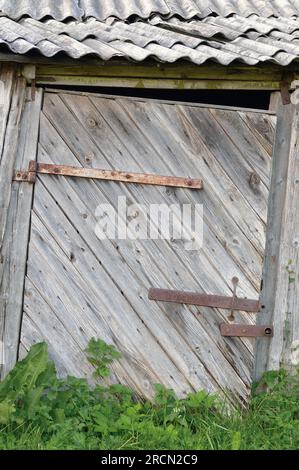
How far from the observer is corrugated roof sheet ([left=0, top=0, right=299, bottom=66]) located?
5184 mm

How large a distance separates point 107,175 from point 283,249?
4.64 feet

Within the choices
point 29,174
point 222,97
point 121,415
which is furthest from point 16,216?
point 222,97

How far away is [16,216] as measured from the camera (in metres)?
5.49

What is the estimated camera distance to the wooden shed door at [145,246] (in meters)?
5.54

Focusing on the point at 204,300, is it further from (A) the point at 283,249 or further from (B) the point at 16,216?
(B) the point at 16,216

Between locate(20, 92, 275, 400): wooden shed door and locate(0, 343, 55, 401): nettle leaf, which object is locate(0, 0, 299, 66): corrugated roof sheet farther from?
locate(0, 343, 55, 401): nettle leaf

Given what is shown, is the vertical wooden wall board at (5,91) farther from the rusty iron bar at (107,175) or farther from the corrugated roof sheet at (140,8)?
the corrugated roof sheet at (140,8)

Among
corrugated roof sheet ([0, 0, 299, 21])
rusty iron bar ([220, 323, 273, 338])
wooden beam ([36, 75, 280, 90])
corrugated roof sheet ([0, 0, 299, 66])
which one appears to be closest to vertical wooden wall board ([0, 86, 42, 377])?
wooden beam ([36, 75, 280, 90])

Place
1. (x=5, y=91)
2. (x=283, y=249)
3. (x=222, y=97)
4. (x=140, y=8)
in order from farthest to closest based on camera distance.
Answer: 1. (x=222, y=97)
2. (x=140, y=8)
3. (x=283, y=249)
4. (x=5, y=91)

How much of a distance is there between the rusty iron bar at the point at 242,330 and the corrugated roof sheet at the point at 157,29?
6.13ft

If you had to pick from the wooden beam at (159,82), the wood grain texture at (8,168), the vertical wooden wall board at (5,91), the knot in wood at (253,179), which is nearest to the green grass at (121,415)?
the wood grain texture at (8,168)

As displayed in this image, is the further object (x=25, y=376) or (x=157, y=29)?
(x=157, y=29)

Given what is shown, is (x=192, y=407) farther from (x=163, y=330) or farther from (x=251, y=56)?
(x=251, y=56)

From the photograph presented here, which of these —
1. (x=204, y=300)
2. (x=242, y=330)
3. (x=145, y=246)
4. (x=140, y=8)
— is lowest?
(x=242, y=330)
